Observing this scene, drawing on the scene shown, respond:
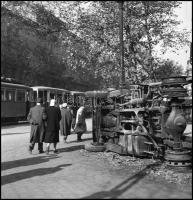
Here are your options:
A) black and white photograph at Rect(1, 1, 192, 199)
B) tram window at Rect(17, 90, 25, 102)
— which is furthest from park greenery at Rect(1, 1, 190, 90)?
tram window at Rect(17, 90, 25, 102)

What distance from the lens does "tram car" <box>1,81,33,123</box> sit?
2952 cm

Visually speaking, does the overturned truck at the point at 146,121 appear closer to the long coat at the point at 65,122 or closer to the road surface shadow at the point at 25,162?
the road surface shadow at the point at 25,162

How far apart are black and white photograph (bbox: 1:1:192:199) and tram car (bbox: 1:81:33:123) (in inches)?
361

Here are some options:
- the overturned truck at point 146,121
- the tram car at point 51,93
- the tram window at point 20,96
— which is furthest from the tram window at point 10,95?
the overturned truck at point 146,121

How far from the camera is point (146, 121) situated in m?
11.2

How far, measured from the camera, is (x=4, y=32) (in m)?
6.08

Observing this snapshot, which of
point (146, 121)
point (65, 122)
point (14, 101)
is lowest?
point (65, 122)

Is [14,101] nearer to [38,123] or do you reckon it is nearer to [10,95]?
[10,95]

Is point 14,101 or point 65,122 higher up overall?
point 14,101

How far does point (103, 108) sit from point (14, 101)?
18.4 m

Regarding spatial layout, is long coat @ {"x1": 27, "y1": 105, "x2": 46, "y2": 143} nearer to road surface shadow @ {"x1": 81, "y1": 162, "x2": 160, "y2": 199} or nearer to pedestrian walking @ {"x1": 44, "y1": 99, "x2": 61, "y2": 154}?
pedestrian walking @ {"x1": 44, "y1": 99, "x2": 61, "y2": 154}

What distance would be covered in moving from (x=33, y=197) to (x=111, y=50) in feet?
46.0

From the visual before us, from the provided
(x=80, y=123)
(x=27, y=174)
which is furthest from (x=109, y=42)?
(x=27, y=174)

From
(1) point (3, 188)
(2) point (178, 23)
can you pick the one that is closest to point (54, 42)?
(2) point (178, 23)
